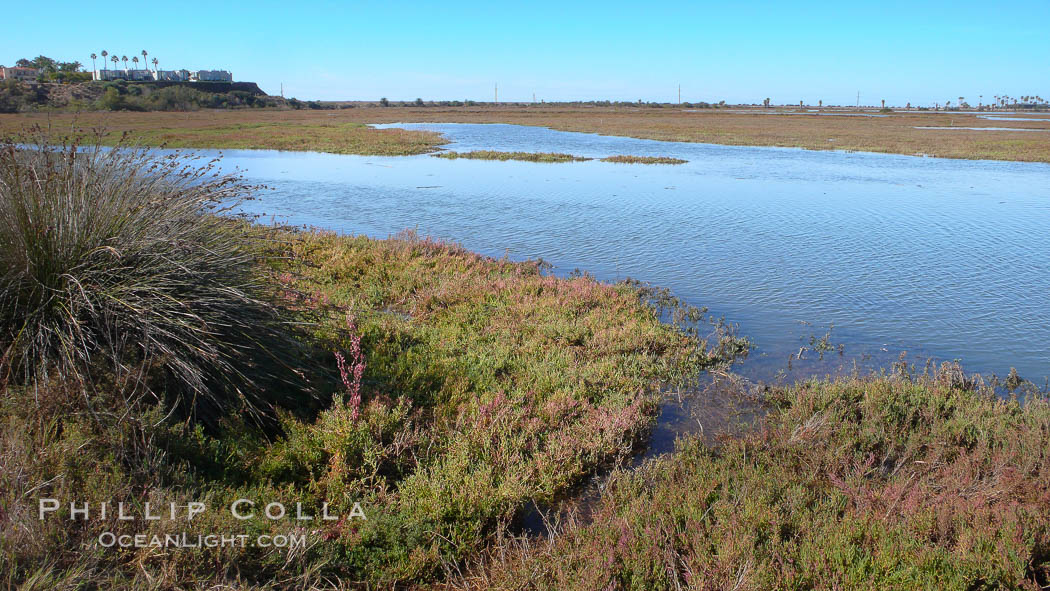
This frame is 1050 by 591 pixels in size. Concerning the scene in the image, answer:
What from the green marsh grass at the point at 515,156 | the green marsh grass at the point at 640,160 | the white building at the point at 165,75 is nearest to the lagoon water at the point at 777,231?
the green marsh grass at the point at 640,160

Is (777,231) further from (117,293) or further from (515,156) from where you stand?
→ (515,156)

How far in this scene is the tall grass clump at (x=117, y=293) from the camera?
4.67 meters

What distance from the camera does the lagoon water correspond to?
10414 mm

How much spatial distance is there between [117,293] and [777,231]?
56.1 ft

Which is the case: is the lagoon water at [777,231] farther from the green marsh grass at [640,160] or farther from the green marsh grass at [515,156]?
the green marsh grass at [515,156]

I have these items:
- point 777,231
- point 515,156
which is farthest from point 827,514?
point 515,156

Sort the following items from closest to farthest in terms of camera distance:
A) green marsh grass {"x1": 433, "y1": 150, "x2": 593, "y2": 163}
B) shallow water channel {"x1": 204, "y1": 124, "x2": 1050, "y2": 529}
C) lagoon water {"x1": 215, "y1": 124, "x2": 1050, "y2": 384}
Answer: shallow water channel {"x1": 204, "y1": 124, "x2": 1050, "y2": 529} → lagoon water {"x1": 215, "y1": 124, "x2": 1050, "y2": 384} → green marsh grass {"x1": 433, "y1": 150, "x2": 593, "y2": 163}

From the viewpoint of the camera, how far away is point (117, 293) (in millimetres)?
4941

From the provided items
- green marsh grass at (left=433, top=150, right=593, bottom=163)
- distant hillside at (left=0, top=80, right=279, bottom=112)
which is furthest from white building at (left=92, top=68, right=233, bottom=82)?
green marsh grass at (left=433, top=150, right=593, bottom=163)

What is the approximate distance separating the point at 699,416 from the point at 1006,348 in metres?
5.94

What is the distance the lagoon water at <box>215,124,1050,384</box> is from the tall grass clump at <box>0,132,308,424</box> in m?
6.75

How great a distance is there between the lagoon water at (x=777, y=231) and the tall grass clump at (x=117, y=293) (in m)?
6.75

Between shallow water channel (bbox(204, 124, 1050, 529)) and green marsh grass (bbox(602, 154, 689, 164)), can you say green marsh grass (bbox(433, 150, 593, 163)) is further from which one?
shallow water channel (bbox(204, 124, 1050, 529))

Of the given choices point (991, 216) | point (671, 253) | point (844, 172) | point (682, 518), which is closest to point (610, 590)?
point (682, 518)
